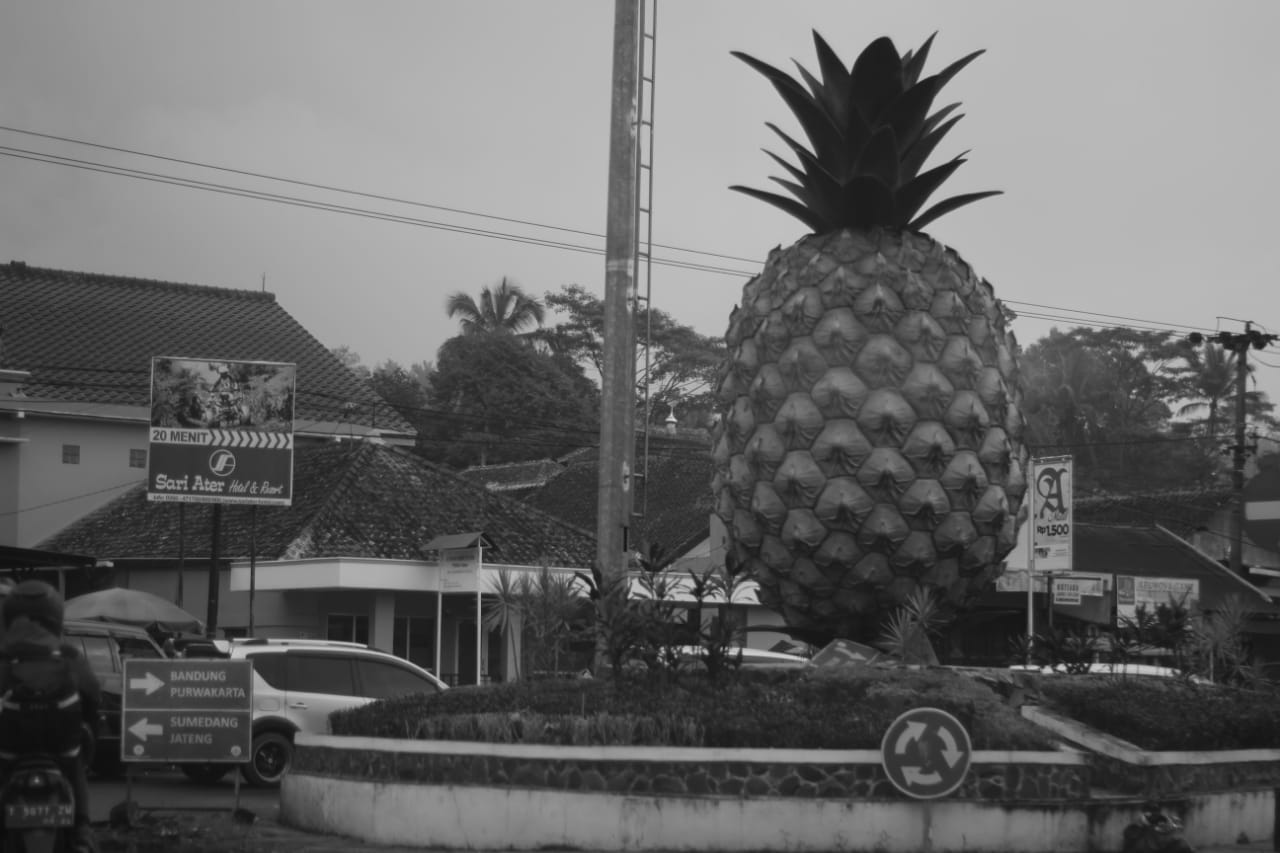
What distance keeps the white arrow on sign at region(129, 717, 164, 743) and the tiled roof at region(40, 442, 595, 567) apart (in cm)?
1702

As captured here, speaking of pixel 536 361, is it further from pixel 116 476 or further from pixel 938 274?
pixel 938 274

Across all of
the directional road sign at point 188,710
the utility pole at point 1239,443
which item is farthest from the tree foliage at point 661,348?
the directional road sign at point 188,710

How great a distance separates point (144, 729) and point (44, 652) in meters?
4.25

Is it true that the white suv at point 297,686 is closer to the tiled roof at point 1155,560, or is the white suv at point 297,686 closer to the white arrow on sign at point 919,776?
the white arrow on sign at point 919,776

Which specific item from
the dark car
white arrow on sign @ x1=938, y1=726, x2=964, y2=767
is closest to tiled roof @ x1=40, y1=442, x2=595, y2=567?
the dark car

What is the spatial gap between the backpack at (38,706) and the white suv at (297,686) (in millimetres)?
8968

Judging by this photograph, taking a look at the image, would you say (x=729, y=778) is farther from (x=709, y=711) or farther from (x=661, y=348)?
(x=661, y=348)

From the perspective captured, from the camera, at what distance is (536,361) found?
60438 mm

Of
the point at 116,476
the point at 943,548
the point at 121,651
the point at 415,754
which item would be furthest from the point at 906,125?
the point at 116,476

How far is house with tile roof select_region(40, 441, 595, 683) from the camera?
97.0 feet

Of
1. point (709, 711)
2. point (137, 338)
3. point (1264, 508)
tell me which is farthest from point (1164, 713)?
point (1264, 508)

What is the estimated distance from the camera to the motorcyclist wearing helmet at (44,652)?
8688 millimetres

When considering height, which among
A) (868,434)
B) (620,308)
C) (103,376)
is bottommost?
(868,434)

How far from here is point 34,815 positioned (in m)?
8.30
